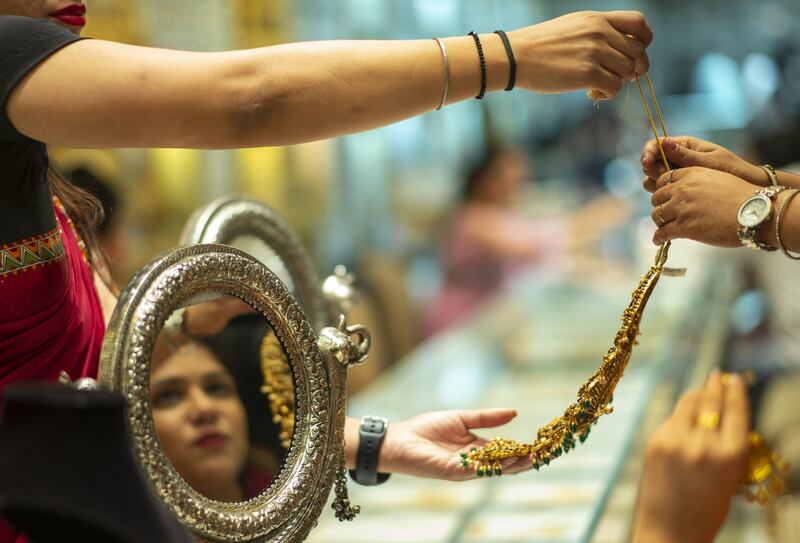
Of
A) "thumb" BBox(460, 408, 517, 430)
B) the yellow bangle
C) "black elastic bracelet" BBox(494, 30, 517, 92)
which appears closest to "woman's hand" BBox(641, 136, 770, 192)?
the yellow bangle

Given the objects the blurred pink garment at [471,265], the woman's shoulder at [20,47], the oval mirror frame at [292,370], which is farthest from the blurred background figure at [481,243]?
the woman's shoulder at [20,47]

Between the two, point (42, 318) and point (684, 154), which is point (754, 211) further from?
point (42, 318)

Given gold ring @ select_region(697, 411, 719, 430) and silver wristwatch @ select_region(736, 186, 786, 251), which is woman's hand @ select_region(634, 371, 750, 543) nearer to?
gold ring @ select_region(697, 411, 719, 430)

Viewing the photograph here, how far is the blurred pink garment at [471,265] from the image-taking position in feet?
13.5

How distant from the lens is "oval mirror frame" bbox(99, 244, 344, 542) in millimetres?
846

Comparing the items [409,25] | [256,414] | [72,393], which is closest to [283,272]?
[256,414]

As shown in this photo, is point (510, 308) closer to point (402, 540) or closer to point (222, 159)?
point (222, 159)

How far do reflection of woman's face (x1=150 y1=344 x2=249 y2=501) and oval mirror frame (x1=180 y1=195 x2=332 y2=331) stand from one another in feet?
0.77

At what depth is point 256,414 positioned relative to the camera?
1171 millimetres

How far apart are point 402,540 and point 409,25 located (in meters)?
4.24

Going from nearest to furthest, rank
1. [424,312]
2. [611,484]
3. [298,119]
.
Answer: [298,119], [611,484], [424,312]

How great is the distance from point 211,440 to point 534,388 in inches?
75.6

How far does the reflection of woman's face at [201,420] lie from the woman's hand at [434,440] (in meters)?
0.19

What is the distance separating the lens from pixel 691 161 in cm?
109
